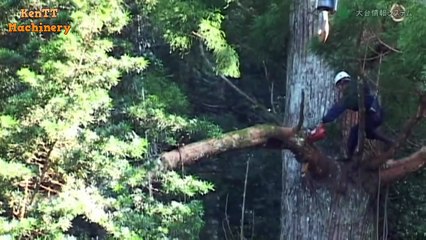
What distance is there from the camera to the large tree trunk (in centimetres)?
411

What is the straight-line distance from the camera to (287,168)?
4.40 meters

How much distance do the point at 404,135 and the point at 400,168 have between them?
52 centimetres

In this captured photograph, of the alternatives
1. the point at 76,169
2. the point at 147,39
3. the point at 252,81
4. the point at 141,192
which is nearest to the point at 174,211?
the point at 141,192

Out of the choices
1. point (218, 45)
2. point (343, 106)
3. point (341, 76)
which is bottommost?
point (343, 106)

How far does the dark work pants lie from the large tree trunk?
18cm

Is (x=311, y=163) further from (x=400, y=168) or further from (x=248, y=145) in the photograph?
(x=400, y=168)

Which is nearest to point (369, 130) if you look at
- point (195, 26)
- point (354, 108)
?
point (354, 108)

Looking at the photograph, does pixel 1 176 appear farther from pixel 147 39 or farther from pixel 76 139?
pixel 147 39

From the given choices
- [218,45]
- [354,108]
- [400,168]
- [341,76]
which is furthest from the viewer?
Answer: [218,45]

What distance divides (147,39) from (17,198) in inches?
86.1

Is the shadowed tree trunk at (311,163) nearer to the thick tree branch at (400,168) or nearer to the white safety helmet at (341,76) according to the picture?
the thick tree branch at (400,168)

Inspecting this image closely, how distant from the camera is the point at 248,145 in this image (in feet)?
12.8

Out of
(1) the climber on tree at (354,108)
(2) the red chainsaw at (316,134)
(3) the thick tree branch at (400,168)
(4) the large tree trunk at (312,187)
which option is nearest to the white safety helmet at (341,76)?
(1) the climber on tree at (354,108)

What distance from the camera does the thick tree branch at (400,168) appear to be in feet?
13.3
